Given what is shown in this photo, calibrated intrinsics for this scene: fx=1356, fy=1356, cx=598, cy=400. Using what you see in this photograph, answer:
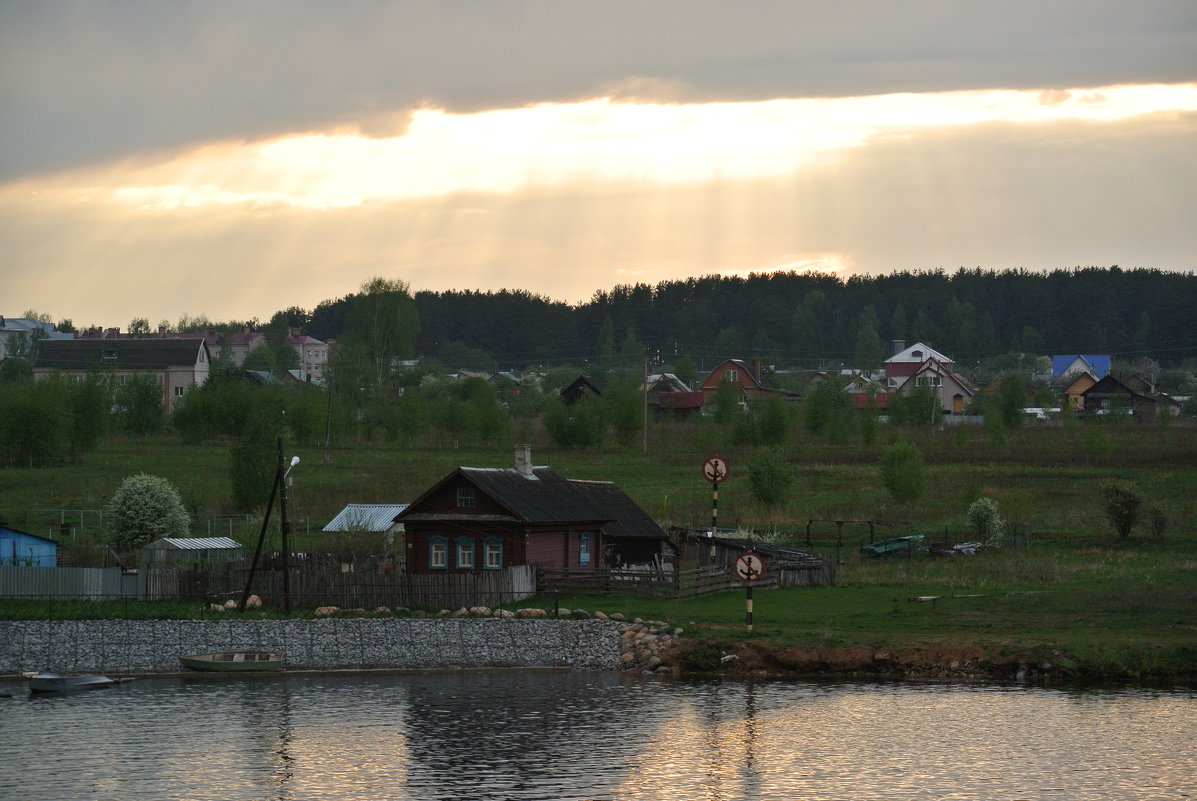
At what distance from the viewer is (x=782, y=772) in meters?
31.8

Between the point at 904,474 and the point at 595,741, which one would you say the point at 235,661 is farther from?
the point at 904,474

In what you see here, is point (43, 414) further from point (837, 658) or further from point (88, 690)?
point (837, 658)

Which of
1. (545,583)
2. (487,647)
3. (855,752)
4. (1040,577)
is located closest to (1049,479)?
(1040,577)

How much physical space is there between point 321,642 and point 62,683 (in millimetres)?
7995

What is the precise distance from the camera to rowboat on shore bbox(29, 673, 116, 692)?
1617 inches

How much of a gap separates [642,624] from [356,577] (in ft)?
33.5

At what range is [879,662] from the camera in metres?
41.3

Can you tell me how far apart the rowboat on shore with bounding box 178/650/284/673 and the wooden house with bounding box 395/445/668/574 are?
9.61 m

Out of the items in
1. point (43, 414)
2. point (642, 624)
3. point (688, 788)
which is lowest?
point (688, 788)

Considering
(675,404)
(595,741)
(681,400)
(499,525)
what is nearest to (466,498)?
(499,525)

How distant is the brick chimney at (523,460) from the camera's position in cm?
5562

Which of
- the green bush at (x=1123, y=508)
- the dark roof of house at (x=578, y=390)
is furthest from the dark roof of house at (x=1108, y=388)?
the green bush at (x=1123, y=508)

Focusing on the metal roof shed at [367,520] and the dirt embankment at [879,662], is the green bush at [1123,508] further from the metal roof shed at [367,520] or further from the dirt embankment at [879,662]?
the metal roof shed at [367,520]

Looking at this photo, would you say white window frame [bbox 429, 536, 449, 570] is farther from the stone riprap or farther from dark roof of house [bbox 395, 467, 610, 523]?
the stone riprap
